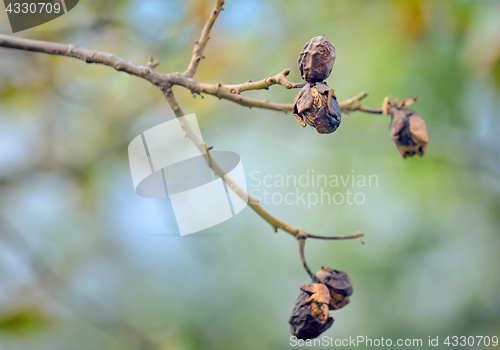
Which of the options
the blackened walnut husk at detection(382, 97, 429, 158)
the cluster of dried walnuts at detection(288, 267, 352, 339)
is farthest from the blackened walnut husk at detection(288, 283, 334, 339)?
the blackened walnut husk at detection(382, 97, 429, 158)

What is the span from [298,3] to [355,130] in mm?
448

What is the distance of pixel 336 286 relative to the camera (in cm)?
55

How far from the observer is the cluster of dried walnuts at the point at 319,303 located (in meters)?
0.51

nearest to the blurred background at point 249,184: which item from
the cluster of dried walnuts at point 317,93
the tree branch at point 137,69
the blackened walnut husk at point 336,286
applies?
the tree branch at point 137,69

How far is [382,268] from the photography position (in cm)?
123

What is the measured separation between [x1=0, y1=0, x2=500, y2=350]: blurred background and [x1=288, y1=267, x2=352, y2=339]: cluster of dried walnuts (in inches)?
23.2

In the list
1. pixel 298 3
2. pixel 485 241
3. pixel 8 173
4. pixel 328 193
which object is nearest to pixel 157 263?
pixel 8 173

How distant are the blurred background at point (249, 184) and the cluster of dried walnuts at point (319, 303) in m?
0.59

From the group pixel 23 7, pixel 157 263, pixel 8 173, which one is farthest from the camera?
pixel 157 263

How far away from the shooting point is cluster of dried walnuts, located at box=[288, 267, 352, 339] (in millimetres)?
512

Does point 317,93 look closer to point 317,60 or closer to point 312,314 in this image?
point 317,60

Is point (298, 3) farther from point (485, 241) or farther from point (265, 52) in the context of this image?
point (485, 241)

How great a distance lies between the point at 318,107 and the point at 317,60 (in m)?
0.05

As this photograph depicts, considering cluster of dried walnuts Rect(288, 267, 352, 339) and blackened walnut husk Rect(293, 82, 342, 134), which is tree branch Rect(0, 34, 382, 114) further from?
cluster of dried walnuts Rect(288, 267, 352, 339)
